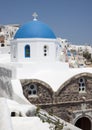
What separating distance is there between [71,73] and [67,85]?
2.13 feet

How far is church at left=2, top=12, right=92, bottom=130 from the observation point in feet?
37.1

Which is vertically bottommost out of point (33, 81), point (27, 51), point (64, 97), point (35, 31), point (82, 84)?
point (64, 97)

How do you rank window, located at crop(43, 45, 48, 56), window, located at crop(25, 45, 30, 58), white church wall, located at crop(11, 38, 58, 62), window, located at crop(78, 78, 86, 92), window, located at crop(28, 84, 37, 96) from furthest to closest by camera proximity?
window, located at crop(43, 45, 48, 56)
window, located at crop(25, 45, 30, 58)
white church wall, located at crop(11, 38, 58, 62)
window, located at crop(78, 78, 86, 92)
window, located at crop(28, 84, 37, 96)

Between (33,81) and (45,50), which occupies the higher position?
(45,50)

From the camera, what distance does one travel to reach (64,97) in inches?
464

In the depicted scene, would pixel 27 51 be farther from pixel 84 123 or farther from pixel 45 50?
pixel 84 123

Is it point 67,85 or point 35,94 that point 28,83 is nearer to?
point 35,94

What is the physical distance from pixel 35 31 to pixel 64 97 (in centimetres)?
353

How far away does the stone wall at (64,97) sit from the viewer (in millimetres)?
11305

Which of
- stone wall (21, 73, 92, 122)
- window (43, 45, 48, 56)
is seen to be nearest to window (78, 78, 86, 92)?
stone wall (21, 73, 92, 122)

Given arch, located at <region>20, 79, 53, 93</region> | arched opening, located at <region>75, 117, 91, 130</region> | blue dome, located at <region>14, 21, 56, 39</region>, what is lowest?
arched opening, located at <region>75, 117, 91, 130</region>

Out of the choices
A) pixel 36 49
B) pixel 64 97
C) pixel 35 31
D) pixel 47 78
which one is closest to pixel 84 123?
pixel 64 97

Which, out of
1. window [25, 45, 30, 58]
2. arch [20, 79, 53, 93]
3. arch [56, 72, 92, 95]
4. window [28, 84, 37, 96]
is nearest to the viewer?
arch [20, 79, 53, 93]

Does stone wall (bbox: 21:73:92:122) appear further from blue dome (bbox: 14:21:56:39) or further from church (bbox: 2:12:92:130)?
blue dome (bbox: 14:21:56:39)
